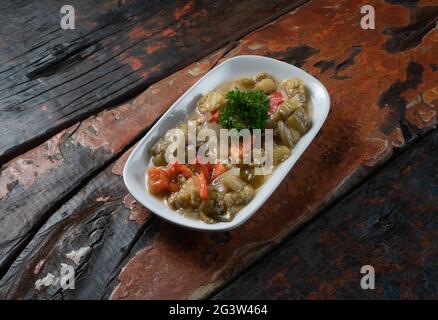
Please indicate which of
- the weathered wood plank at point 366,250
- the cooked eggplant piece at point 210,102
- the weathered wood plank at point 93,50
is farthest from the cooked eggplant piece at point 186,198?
the weathered wood plank at point 93,50

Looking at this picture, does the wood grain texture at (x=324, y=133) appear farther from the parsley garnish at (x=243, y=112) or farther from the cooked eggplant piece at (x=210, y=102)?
the cooked eggplant piece at (x=210, y=102)

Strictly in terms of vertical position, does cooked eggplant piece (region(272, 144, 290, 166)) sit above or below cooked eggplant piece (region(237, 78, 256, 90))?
below

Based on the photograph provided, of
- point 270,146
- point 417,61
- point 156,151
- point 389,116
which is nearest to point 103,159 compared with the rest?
point 156,151

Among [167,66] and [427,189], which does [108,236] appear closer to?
[167,66]

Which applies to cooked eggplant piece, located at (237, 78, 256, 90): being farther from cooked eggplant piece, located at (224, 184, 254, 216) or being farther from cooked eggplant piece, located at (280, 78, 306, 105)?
cooked eggplant piece, located at (224, 184, 254, 216)

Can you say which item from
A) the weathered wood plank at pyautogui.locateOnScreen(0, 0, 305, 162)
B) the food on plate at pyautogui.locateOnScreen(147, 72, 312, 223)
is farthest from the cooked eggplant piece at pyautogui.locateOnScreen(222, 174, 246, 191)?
the weathered wood plank at pyautogui.locateOnScreen(0, 0, 305, 162)

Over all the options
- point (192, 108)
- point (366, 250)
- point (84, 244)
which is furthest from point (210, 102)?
point (366, 250)
